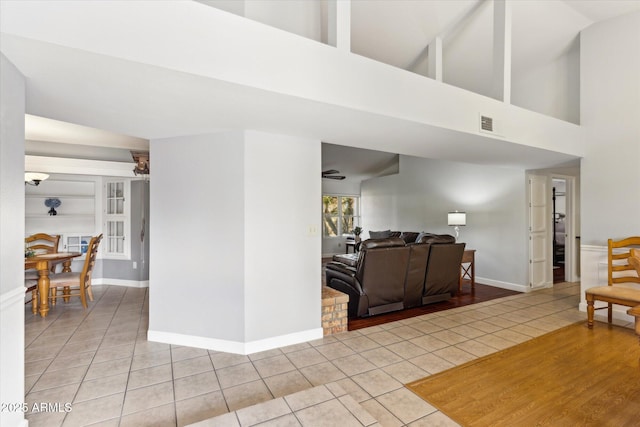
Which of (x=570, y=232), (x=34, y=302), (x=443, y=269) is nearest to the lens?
(x=34, y=302)

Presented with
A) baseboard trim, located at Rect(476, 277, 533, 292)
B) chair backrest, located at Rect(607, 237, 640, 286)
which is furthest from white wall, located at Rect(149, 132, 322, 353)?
baseboard trim, located at Rect(476, 277, 533, 292)

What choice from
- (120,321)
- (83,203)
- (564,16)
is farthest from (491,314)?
(83,203)

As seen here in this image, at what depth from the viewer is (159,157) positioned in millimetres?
3336

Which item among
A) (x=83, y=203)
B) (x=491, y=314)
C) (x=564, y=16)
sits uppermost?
(x=564, y=16)

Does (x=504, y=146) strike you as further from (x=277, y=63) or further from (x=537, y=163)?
(x=277, y=63)

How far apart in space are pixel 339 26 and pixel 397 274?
291 centimetres

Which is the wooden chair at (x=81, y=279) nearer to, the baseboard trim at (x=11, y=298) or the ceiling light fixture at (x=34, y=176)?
the ceiling light fixture at (x=34, y=176)

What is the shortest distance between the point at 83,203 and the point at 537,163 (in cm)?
798

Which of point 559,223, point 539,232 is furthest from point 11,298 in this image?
point 559,223

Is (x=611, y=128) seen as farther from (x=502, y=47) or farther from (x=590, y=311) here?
(x=590, y=311)

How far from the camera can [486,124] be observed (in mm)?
3289

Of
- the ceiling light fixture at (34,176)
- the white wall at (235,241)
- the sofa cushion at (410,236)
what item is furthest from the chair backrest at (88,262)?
the sofa cushion at (410,236)

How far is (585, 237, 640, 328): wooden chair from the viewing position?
351cm

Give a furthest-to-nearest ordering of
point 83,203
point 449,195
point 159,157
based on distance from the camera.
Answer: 1. point 449,195
2. point 83,203
3. point 159,157
